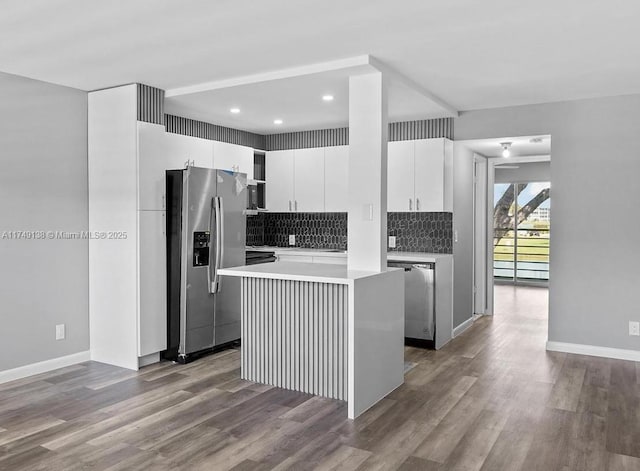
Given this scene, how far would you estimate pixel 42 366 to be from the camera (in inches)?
175

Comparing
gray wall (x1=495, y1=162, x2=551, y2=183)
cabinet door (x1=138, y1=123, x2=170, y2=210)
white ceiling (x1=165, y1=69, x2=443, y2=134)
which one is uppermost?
white ceiling (x1=165, y1=69, x2=443, y2=134)

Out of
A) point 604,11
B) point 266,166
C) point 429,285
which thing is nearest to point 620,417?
point 429,285

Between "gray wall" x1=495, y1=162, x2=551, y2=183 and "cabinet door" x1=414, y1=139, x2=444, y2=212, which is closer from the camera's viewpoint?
"cabinet door" x1=414, y1=139, x2=444, y2=212

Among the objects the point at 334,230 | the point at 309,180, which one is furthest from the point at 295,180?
the point at 334,230

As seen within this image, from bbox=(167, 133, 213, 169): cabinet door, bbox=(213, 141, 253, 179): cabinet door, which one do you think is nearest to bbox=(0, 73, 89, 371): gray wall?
bbox=(167, 133, 213, 169): cabinet door

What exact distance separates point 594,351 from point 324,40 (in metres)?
3.90

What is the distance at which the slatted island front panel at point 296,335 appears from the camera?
12.5 feet

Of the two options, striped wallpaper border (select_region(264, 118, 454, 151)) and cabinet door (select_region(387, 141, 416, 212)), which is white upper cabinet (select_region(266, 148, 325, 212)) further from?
cabinet door (select_region(387, 141, 416, 212))

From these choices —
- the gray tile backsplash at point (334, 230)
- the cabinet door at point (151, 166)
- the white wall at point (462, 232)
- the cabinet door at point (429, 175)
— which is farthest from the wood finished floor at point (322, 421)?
the cabinet door at point (429, 175)

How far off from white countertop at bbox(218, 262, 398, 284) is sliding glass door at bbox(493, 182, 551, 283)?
6.54 meters

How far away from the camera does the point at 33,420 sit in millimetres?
3428

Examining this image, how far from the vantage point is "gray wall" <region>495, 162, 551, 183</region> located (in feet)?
32.0

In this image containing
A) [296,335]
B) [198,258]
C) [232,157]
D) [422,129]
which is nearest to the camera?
[296,335]

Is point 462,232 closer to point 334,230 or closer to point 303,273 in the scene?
point 334,230
